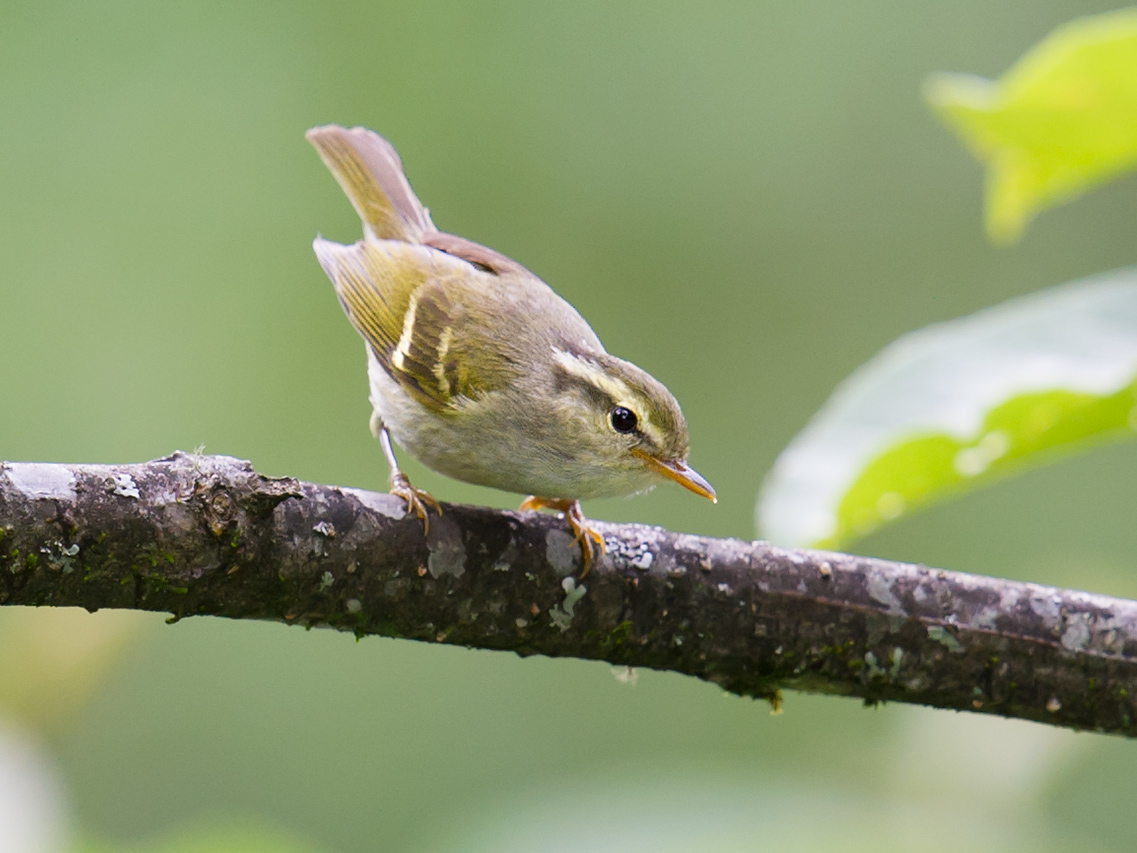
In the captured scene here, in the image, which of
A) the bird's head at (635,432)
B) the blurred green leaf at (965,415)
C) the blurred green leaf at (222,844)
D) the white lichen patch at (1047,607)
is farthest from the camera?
the bird's head at (635,432)

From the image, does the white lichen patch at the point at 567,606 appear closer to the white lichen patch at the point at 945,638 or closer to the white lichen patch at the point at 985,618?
the white lichen patch at the point at 945,638

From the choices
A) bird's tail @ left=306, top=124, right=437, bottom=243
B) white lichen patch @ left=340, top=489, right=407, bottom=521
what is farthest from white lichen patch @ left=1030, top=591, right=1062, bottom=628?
bird's tail @ left=306, top=124, right=437, bottom=243

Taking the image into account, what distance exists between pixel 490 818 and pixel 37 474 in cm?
127

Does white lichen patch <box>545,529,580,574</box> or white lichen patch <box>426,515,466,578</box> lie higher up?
white lichen patch <box>545,529,580,574</box>

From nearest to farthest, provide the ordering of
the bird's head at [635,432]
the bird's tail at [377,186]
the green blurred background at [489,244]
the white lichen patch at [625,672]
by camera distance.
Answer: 1. the white lichen patch at [625,672]
2. the bird's head at [635,432]
3. the bird's tail at [377,186]
4. the green blurred background at [489,244]

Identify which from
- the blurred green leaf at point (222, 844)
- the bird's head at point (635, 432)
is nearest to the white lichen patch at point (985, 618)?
the bird's head at point (635, 432)

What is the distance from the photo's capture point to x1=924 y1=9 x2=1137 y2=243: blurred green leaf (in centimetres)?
223

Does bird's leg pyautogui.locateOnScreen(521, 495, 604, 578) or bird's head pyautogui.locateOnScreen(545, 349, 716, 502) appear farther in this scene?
bird's head pyautogui.locateOnScreen(545, 349, 716, 502)

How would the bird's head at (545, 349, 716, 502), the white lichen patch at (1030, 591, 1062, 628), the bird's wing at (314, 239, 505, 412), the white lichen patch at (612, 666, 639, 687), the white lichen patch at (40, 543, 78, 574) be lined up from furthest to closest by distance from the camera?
the bird's wing at (314, 239, 505, 412) < the bird's head at (545, 349, 716, 502) < the white lichen patch at (612, 666, 639, 687) < the white lichen patch at (1030, 591, 1062, 628) < the white lichen patch at (40, 543, 78, 574)

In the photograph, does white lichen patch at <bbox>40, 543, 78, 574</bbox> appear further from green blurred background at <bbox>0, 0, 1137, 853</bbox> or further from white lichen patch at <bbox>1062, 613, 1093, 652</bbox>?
green blurred background at <bbox>0, 0, 1137, 853</bbox>

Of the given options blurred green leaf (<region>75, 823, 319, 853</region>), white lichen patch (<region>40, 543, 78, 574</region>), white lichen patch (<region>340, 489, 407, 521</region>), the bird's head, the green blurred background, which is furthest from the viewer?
the green blurred background

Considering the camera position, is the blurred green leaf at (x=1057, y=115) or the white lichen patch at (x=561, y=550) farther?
the white lichen patch at (x=561, y=550)

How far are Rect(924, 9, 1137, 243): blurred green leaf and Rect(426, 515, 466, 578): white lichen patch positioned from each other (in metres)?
1.34

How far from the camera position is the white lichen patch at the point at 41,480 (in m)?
1.96
